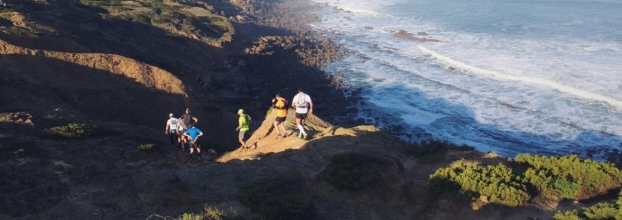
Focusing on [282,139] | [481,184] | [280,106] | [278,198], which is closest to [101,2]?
[282,139]

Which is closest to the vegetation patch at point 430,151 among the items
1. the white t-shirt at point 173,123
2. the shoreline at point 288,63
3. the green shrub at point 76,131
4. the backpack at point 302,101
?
the backpack at point 302,101

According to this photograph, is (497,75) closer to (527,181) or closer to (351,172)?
(527,181)

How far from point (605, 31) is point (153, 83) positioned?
43479mm

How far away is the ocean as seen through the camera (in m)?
28.0

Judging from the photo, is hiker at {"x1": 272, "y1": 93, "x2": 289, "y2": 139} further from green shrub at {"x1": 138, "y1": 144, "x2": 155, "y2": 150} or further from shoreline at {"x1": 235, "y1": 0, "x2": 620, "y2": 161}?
shoreline at {"x1": 235, "y1": 0, "x2": 620, "y2": 161}

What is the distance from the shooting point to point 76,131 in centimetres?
1573

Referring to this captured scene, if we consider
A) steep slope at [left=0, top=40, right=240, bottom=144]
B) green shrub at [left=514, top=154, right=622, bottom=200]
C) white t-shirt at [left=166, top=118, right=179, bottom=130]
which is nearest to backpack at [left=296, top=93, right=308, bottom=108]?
white t-shirt at [left=166, top=118, right=179, bottom=130]

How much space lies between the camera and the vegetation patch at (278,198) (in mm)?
10664

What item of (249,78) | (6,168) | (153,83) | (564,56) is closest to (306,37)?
(249,78)

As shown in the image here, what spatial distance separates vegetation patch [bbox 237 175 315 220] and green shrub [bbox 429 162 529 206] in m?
3.20

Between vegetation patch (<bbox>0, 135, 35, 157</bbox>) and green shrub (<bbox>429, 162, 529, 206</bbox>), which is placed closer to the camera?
green shrub (<bbox>429, 162, 529, 206</bbox>)

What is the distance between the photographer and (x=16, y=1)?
3428cm

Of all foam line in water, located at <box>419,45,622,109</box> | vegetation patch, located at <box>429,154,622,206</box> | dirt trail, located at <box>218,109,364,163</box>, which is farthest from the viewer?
foam line in water, located at <box>419,45,622,109</box>

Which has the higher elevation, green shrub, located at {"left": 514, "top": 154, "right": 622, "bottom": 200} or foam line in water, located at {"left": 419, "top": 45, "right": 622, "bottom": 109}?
green shrub, located at {"left": 514, "top": 154, "right": 622, "bottom": 200}
